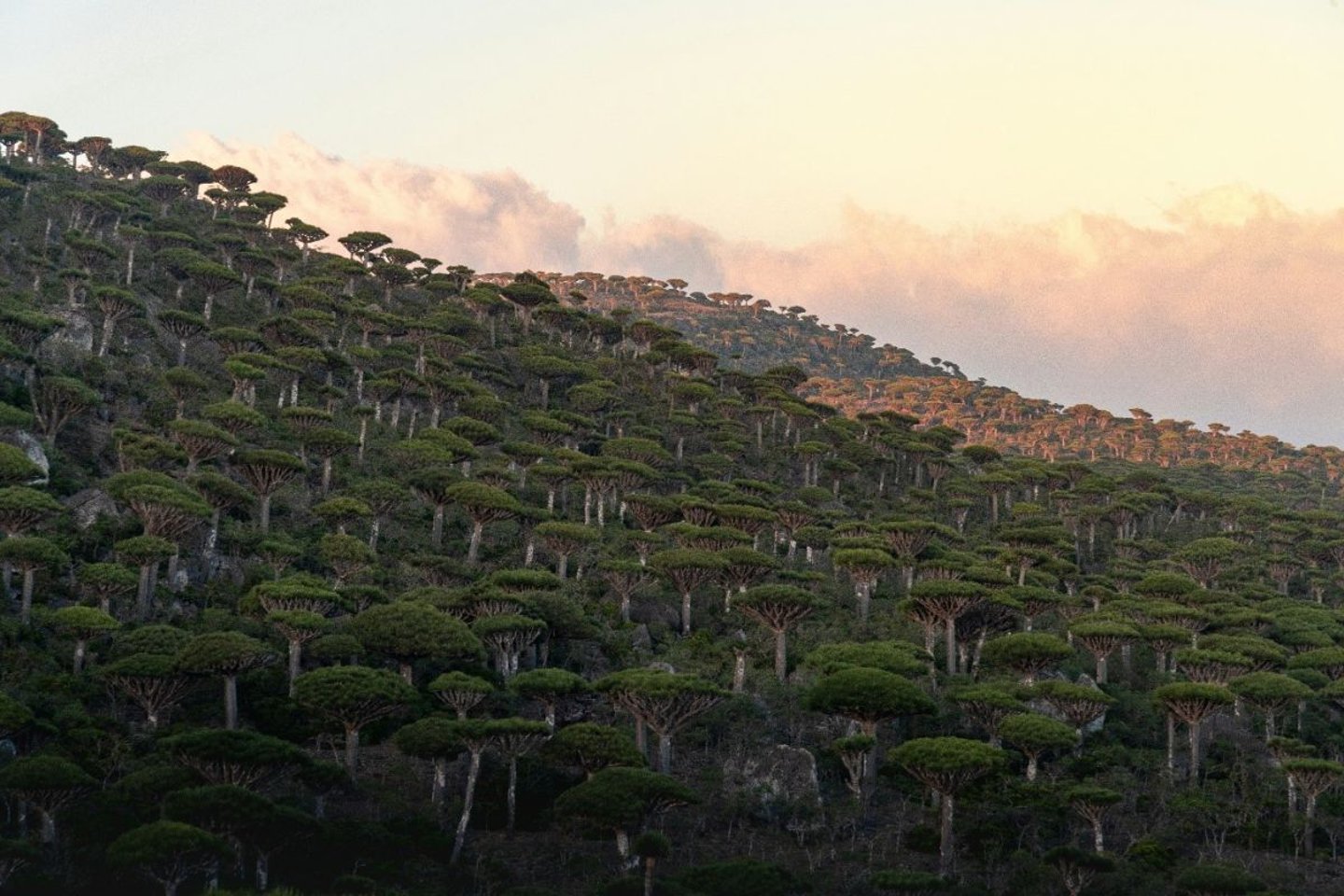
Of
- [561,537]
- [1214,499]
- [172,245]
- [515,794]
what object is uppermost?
[172,245]

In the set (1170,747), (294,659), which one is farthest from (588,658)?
(1170,747)

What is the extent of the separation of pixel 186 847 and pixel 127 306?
2407 inches

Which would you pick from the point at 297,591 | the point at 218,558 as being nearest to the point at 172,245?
the point at 218,558

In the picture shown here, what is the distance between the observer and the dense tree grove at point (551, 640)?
42.9m

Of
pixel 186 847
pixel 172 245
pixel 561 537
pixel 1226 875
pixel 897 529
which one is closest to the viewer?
pixel 186 847

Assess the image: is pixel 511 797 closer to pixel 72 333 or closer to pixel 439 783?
pixel 439 783

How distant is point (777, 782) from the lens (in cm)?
5197

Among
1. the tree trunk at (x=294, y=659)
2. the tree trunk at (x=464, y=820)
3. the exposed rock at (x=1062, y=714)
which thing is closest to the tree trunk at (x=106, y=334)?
the tree trunk at (x=294, y=659)

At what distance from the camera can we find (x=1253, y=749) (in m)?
62.2

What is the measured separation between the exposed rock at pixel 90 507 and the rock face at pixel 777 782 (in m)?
37.1

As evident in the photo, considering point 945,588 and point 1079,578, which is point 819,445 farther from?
point 945,588

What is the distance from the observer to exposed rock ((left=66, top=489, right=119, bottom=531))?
206 feet

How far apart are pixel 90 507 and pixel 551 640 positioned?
26.5 metres

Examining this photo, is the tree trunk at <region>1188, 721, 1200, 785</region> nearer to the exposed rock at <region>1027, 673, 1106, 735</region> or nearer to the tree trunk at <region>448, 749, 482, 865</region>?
the exposed rock at <region>1027, 673, 1106, 735</region>
